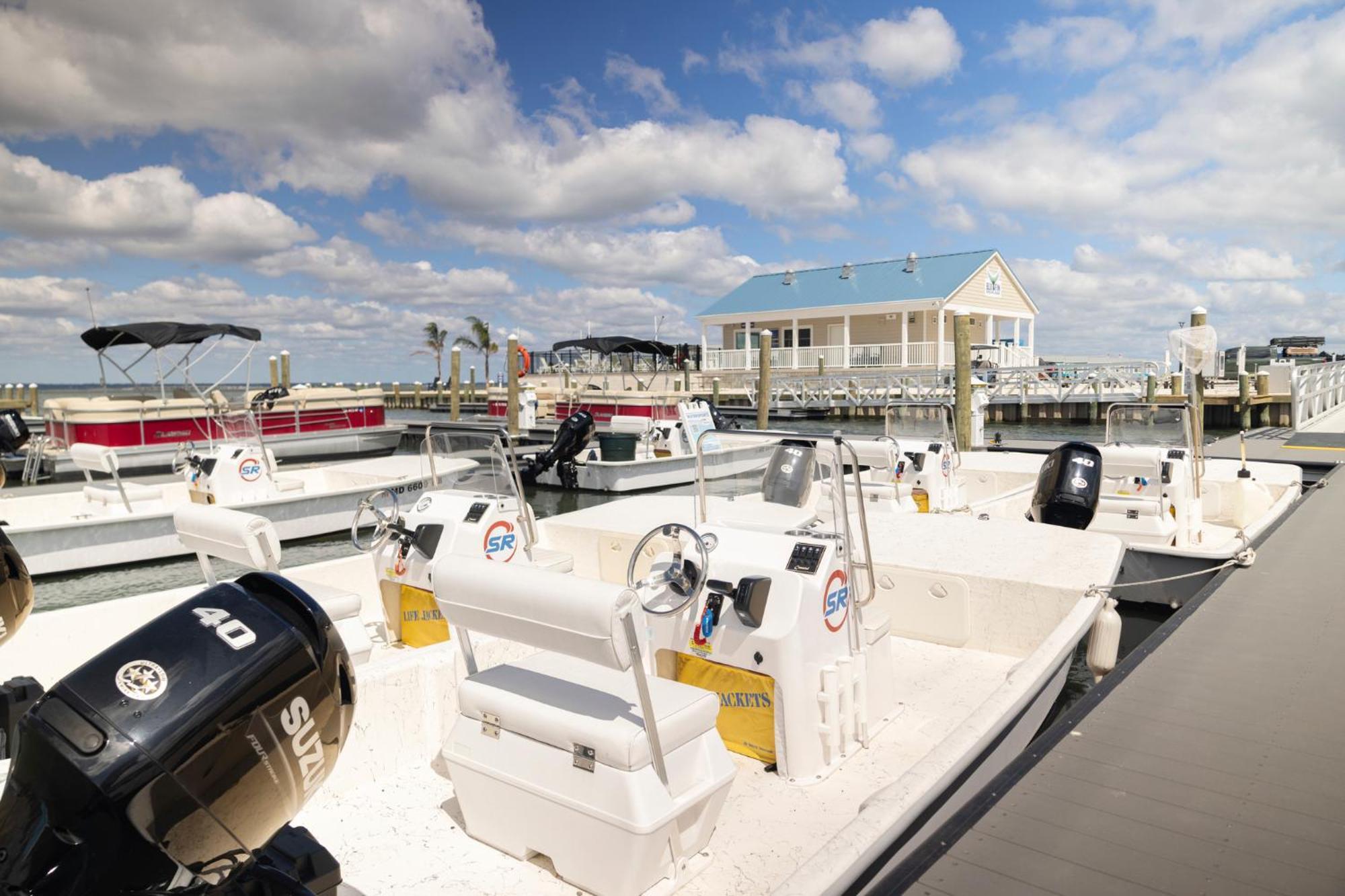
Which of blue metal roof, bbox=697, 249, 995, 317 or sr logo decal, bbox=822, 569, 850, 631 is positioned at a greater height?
blue metal roof, bbox=697, 249, 995, 317

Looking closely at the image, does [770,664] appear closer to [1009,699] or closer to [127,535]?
[1009,699]

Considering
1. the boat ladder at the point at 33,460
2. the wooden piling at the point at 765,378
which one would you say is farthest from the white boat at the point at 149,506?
the wooden piling at the point at 765,378

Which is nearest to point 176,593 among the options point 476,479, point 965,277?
point 476,479

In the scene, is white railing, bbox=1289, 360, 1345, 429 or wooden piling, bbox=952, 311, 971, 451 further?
white railing, bbox=1289, 360, 1345, 429

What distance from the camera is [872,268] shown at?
37438 mm

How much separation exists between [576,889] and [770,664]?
1.14 metres

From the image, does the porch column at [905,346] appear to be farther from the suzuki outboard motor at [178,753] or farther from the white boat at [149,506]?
the suzuki outboard motor at [178,753]

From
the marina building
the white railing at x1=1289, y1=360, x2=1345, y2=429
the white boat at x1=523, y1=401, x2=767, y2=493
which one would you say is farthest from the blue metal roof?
the white boat at x1=523, y1=401, x2=767, y2=493

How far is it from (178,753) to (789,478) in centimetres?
404

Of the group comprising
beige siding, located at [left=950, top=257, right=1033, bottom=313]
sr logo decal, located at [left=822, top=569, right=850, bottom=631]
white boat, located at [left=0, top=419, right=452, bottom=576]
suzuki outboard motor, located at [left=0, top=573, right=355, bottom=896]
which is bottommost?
white boat, located at [left=0, top=419, right=452, bottom=576]

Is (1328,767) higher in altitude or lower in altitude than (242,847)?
lower

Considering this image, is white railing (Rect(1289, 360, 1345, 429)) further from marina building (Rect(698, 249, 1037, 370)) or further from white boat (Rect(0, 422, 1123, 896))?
white boat (Rect(0, 422, 1123, 896))

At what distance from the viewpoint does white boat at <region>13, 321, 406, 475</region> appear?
15.8 metres

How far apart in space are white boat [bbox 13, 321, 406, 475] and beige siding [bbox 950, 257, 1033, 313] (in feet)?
74.5
